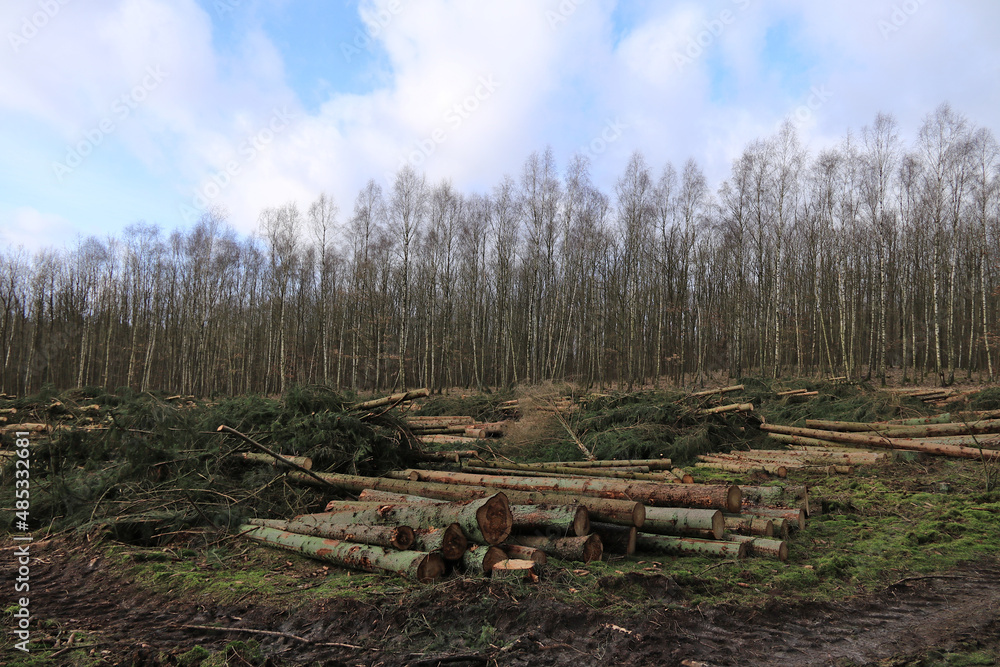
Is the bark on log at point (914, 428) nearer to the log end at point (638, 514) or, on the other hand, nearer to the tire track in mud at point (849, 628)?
the tire track in mud at point (849, 628)

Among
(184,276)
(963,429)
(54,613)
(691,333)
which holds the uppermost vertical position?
(184,276)

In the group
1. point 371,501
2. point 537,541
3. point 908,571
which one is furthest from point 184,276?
point 908,571

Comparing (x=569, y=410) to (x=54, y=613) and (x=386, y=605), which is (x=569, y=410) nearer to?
(x=386, y=605)

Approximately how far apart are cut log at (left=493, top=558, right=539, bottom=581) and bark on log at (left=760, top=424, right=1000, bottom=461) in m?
7.67

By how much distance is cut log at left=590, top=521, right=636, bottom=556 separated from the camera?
505 centimetres

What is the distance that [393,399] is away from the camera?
332 inches

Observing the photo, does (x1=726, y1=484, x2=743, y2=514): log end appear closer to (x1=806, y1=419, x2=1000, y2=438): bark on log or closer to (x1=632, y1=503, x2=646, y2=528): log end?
(x1=632, y1=503, x2=646, y2=528): log end

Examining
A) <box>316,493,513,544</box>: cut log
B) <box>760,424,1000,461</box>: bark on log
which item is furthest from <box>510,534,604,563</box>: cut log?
<box>760,424,1000,461</box>: bark on log

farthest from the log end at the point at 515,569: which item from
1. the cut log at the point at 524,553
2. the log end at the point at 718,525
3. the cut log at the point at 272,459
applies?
the cut log at the point at 272,459

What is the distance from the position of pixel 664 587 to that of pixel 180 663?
3496mm

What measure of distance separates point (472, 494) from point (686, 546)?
8.04 ft

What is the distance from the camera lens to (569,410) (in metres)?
13.2

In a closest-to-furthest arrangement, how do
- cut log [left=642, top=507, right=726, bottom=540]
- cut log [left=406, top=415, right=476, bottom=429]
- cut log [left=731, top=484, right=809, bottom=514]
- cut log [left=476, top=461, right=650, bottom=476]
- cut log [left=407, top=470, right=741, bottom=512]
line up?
cut log [left=642, top=507, right=726, bottom=540] < cut log [left=407, top=470, right=741, bottom=512] < cut log [left=731, top=484, right=809, bottom=514] < cut log [left=476, top=461, right=650, bottom=476] < cut log [left=406, top=415, right=476, bottom=429]

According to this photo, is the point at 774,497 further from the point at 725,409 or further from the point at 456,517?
the point at 725,409
